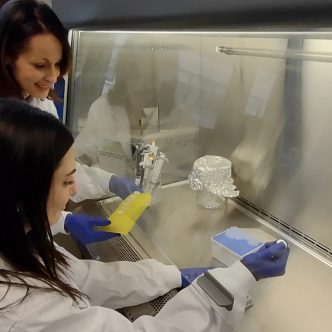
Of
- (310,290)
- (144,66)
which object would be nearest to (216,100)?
(144,66)

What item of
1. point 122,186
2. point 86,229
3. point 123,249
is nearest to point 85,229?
point 86,229

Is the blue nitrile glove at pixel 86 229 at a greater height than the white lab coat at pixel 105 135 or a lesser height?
lesser

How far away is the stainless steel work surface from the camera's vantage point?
90 centimetres

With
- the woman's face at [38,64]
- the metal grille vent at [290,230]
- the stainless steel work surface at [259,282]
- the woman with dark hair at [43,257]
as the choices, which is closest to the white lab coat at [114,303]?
the woman with dark hair at [43,257]

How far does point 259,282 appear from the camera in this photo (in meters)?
1.02

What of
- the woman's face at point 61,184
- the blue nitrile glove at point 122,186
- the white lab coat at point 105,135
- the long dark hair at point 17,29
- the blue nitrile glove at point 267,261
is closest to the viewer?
the woman's face at point 61,184

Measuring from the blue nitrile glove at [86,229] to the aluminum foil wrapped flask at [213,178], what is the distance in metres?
0.34

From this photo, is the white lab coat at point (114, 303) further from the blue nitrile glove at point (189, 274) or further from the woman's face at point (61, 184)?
the woman's face at point (61, 184)

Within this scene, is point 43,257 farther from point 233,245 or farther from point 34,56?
point 34,56

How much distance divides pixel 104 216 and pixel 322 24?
3.37 ft

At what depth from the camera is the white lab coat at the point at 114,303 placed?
2.05 feet

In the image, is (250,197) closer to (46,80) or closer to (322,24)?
(46,80)

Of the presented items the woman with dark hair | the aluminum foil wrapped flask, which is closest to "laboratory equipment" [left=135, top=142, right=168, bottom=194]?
the aluminum foil wrapped flask

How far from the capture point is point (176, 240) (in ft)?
4.00
